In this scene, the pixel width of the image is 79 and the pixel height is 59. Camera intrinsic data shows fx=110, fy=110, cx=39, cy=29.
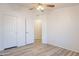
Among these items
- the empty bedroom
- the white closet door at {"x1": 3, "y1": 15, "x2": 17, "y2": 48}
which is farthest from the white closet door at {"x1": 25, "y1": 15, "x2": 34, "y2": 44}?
the white closet door at {"x1": 3, "y1": 15, "x2": 17, "y2": 48}

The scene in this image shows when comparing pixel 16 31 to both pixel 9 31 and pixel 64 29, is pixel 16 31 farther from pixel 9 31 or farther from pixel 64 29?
pixel 64 29

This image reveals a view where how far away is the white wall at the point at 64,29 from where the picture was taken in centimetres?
229

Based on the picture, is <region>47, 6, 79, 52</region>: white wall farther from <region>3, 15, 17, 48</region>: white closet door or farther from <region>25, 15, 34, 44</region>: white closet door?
<region>3, 15, 17, 48</region>: white closet door

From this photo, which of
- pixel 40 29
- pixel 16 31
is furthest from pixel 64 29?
pixel 16 31

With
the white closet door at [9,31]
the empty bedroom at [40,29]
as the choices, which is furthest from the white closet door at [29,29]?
the white closet door at [9,31]

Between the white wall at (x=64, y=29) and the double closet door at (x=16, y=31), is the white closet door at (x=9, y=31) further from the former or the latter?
the white wall at (x=64, y=29)

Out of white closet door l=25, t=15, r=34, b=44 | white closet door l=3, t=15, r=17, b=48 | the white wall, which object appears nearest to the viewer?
white closet door l=3, t=15, r=17, b=48

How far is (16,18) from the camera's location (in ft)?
7.39

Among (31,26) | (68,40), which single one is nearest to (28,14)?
(31,26)

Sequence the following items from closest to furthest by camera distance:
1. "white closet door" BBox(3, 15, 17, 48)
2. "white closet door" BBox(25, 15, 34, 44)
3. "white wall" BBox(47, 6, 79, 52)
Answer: "white closet door" BBox(3, 15, 17, 48) < "white wall" BBox(47, 6, 79, 52) < "white closet door" BBox(25, 15, 34, 44)

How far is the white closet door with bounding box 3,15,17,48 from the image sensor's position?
7.07ft

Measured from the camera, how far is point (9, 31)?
2.21 metres

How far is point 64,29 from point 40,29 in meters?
0.53

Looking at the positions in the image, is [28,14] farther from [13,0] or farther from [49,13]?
[13,0]
